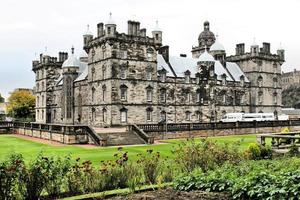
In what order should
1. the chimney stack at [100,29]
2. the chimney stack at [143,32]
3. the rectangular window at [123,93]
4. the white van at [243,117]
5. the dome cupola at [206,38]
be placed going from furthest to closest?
1. the dome cupola at [206,38]
2. the white van at [243,117]
3. the chimney stack at [100,29]
4. the chimney stack at [143,32]
5. the rectangular window at [123,93]

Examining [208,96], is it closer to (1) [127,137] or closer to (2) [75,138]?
(1) [127,137]

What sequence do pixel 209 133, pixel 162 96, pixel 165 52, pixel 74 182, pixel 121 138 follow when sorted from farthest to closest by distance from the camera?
pixel 165 52 → pixel 162 96 → pixel 209 133 → pixel 121 138 → pixel 74 182

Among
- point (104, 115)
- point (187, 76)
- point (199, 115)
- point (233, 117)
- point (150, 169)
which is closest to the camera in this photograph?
point (150, 169)

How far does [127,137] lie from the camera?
3553cm

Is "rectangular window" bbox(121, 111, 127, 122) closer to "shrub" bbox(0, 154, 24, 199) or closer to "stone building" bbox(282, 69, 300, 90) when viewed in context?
"shrub" bbox(0, 154, 24, 199)

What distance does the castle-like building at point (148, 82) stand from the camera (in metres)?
51.8

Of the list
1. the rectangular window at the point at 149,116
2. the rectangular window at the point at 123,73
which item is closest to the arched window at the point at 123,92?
the rectangular window at the point at 123,73

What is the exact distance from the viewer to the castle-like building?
51781mm

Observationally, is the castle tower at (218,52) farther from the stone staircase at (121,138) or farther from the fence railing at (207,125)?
the stone staircase at (121,138)

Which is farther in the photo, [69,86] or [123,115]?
[69,86]

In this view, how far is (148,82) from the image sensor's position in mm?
54469

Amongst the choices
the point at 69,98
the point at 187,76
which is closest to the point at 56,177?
the point at 187,76

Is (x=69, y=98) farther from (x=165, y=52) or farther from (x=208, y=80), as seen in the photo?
(x=208, y=80)

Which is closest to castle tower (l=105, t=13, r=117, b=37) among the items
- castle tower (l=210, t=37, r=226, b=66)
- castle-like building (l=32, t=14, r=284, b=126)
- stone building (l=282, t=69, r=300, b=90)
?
castle-like building (l=32, t=14, r=284, b=126)
